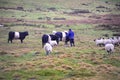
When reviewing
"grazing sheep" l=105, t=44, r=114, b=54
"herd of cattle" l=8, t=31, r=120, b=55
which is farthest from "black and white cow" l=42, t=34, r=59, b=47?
"grazing sheep" l=105, t=44, r=114, b=54

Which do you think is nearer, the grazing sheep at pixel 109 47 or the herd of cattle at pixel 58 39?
the grazing sheep at pixel 109 47

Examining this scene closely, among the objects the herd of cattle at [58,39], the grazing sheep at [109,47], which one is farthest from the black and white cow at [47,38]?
the grazing sheep at [109,47]

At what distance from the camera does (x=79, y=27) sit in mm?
49312

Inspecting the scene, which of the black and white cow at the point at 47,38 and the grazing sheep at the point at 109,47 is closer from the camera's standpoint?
the grazing sheep at the point at 109,47

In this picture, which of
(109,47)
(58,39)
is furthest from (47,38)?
(109,47)

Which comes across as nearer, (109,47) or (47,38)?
(109,47)

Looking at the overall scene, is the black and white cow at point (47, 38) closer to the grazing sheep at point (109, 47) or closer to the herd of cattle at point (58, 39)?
the herd of cattle at point (58, 39)

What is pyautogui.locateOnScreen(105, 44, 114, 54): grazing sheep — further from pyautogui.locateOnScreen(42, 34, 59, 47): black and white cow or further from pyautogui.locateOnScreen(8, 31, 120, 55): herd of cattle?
pyautogui.locateOnScreen(42, 34, 59, 47): black and white cow

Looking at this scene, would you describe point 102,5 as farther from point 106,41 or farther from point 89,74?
point 89,74

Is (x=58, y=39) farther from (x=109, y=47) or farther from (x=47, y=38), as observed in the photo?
(x=109, y=47)

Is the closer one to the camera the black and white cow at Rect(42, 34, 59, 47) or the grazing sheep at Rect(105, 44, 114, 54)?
the grazing sheep at Rect(105, 44, 114, 54)

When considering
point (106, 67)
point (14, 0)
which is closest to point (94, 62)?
point (106, 67)

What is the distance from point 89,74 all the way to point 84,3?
7383 cm

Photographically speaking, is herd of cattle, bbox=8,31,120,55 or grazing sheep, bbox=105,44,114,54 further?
herd of cattle, bbox=8,31,120,55
